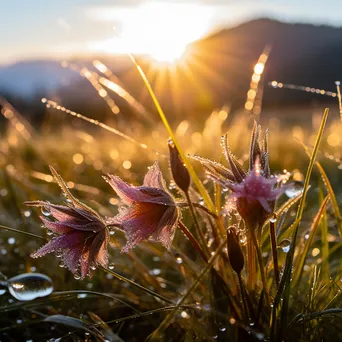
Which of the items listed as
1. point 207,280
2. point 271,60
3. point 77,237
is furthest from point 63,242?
point 271,60

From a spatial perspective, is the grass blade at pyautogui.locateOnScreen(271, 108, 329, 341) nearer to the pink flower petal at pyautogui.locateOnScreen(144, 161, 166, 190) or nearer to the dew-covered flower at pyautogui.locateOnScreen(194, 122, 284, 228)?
the dew-covered flower at pyautogui.locateOnScreen(194, 122, 284, 228)

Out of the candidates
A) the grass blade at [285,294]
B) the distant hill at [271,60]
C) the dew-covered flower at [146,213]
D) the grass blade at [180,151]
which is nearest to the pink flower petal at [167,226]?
the dew-covered flower at [146,213]

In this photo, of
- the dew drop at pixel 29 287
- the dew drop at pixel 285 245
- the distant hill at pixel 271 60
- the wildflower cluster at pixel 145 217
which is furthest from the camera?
the distant hill at pixel 271 60

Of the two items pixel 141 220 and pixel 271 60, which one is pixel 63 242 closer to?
pixel 141 220

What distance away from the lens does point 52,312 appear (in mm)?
1878

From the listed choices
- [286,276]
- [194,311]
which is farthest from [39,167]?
Result: [286,276]

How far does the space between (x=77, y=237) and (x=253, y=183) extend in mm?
431

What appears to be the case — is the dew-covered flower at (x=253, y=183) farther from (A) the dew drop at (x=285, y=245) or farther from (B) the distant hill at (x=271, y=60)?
(B) the distant hill at (x=271, y=60)

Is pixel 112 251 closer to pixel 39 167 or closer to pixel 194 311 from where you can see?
pixel 194 311

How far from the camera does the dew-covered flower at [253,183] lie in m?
1.15

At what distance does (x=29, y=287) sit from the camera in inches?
63.0

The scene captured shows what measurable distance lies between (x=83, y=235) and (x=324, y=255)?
795mm

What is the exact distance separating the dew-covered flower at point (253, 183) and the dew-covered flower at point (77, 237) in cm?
29

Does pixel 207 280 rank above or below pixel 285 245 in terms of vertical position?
below
